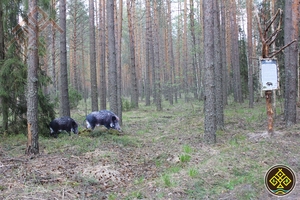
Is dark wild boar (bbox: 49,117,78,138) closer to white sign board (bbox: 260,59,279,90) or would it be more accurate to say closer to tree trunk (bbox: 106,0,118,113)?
tree trunk (bbox: 106,0,118,113)

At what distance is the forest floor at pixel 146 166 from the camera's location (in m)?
5.46

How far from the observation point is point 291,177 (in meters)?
4.38

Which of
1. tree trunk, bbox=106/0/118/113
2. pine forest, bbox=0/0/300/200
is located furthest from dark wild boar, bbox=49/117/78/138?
tree trunk, bbox=106/0/118/113

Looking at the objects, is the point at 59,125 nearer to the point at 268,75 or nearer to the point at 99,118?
the point at 99,118

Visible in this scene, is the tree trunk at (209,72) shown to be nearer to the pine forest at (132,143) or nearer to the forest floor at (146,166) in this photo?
the pine forest at (132,143)

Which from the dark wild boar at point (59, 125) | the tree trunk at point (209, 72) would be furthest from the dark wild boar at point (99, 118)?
the tree trunk at point (209, 72)

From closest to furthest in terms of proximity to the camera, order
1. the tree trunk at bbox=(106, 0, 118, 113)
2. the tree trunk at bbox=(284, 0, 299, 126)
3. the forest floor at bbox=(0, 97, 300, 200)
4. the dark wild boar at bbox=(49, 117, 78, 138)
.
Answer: the forest floor at bbox=(0, 97, 300, 200) < the dark wild boar at bbox=(49, 117, 78, 138) < the tree trunk at bbox=(284, 0, 299, 126) < the tree trunk at bbox=(106, 0, 118, 113)

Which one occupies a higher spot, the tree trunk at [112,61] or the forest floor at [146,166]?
the tree trunk at [112,61]

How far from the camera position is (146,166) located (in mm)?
7543

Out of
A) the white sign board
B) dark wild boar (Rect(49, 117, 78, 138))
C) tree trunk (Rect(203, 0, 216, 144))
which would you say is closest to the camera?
the white sign board

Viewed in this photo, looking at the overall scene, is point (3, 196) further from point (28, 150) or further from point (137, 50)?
point (137, 50)

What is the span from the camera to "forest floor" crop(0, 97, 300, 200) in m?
5.46

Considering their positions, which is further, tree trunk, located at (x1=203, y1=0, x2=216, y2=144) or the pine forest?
tree trunk, located at (x1=203, y1=0, x2=216, y2=144)

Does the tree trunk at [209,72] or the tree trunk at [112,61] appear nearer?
the tree trunk at [209,72]
